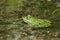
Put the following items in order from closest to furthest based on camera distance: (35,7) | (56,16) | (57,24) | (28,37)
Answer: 1. (28,37)
2. (57,24)
3. (56,16)
4. (35,7)

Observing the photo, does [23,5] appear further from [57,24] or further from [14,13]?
[57,24]

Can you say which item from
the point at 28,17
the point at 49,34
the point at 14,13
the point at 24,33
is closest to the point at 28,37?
the point at 24,33

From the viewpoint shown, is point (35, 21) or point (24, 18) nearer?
point (35, 21)

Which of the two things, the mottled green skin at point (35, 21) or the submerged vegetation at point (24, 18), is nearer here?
the submerged vegetation at point (24, 18)

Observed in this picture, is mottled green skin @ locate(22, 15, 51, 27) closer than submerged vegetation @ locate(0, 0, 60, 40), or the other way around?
submerged vegetation @ locate(0, 0, 60, 40)
